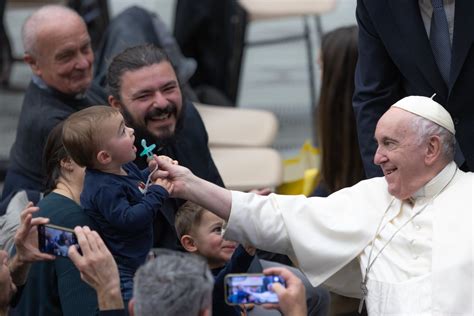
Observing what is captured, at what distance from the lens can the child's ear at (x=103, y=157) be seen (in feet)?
15.0

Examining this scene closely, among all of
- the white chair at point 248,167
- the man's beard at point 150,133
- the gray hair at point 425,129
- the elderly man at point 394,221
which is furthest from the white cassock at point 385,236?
the white chair at point 248,167

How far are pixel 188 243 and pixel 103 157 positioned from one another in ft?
2.05

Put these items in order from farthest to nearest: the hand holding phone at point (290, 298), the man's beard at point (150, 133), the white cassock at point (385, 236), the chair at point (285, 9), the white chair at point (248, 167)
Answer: the chair at point (285, 9) → the white chair at point (248, 167) → the man's beard at point (150, 133) → the white cassock at point (385, 236) → the hand holding phone at point (290, 298)

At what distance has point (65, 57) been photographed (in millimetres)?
6109

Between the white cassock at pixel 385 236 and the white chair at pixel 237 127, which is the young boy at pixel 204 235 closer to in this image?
the white cassock at pixel 385 236

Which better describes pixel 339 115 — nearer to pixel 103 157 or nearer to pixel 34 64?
pixel 34 64

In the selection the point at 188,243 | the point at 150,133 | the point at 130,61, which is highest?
the point at 130,61

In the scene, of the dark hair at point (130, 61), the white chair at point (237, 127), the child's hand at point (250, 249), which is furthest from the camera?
the white chair at point (237, 127)

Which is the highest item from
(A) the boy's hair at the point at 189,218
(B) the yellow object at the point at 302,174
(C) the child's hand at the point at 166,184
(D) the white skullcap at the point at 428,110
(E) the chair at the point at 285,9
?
(D) the white skullcap at the point at 428,110

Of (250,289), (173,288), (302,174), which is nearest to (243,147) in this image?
(302,174)

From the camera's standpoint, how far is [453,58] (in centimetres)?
503

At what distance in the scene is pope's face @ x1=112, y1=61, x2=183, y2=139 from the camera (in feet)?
17.8

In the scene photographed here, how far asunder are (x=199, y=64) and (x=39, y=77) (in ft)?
10.1

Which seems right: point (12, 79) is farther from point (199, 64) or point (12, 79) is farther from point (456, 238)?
point (456, 238)
